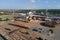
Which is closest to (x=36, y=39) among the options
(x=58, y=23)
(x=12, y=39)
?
(x=12, y=39)

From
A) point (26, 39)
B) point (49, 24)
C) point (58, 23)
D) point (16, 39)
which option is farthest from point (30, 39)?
Result: point (58, 23)

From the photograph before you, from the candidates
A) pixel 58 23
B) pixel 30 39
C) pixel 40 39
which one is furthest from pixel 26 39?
pixel 58 23

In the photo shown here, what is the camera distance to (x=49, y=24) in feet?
65.8

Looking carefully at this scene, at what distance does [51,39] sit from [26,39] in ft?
7.97

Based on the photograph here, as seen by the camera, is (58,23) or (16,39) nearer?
(16,39)

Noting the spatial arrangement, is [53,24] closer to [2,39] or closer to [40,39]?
[40,39]

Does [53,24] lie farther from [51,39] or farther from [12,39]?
[12,39]

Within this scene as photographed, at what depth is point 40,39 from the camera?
474 inches

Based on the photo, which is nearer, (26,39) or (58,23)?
(26,39)

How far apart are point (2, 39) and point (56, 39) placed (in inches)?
210

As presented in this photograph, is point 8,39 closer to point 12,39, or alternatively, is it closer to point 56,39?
point 12,39

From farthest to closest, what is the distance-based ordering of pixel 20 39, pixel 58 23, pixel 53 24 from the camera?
pixel 58 23
pixel 53 24
pixel 20 39

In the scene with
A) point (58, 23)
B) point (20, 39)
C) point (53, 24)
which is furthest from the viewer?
point (58, 23)

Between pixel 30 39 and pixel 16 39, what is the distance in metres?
1.36
